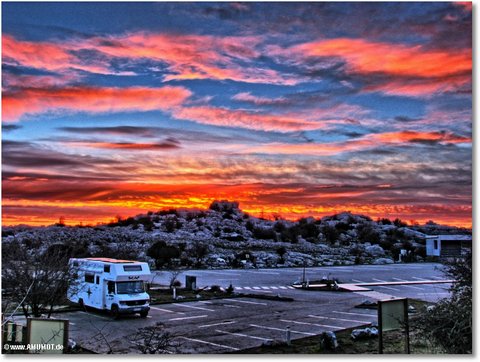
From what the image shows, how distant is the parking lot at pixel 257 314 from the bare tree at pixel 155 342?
12 centimetres

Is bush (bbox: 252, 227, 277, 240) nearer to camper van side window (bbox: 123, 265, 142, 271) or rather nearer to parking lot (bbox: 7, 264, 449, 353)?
parking lot (bbox: 7, 264, 449, 353)

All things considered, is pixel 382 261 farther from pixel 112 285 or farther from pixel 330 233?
pixel 112 285

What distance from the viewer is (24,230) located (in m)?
10.6

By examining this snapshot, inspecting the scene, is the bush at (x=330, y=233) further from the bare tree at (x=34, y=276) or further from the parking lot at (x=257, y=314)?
the bare tree at (x=34, y=276)

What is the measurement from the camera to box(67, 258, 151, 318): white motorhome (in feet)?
46.4

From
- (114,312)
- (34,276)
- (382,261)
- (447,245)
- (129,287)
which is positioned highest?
(447,245)

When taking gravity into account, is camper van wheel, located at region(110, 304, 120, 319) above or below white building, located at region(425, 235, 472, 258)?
below

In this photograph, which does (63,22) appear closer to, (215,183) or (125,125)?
(125,125)

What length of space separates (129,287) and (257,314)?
10.7ft

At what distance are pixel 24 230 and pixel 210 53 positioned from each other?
4.52 meters

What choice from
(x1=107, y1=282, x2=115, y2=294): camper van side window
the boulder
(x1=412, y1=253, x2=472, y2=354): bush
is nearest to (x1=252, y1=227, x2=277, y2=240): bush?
the boulder

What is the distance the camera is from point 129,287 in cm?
1467

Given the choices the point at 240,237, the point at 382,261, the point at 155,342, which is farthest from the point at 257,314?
the point at 155,342

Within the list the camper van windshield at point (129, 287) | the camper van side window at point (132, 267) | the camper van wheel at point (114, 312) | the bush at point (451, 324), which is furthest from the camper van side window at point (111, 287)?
the bush at point (451, 324)
